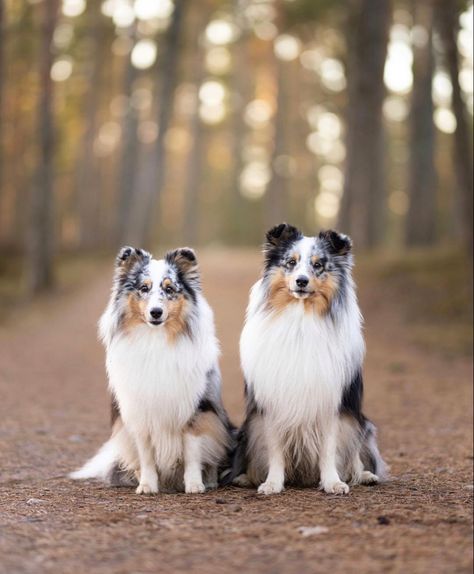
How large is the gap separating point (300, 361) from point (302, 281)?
60 cm

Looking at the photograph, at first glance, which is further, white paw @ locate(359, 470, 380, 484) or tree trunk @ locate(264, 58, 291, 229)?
tree trunk @ locate(264, 58, 291, 229)

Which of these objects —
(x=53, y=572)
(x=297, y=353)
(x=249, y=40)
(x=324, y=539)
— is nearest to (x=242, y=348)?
(x=297, y=353)

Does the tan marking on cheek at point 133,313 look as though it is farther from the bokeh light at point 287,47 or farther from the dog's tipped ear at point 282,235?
the bokeh light at point 287,47

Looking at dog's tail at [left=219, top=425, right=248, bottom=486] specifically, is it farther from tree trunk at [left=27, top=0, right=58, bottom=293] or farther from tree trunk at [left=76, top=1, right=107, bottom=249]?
tree trunk at [left=76, top=1, right=107, bottom=249]

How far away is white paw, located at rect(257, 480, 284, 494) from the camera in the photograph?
6.44 m

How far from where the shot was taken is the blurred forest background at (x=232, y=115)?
21.7 meters

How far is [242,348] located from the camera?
6.67 m

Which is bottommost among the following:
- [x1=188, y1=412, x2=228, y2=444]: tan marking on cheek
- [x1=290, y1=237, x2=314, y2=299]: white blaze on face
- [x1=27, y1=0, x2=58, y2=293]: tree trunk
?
[x1=188, y1=412, x2=228, y2=444]: tan marking on cheek

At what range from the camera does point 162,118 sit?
88.1ft

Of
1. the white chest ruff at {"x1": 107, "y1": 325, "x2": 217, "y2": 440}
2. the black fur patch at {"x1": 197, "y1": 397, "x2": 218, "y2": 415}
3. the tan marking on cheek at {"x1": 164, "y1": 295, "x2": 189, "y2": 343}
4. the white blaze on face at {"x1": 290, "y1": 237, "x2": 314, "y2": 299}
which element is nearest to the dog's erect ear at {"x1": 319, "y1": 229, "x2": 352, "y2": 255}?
the white blaze on face at {"x1": 290, "y1": 237, "x2": 314, "y2": 299}

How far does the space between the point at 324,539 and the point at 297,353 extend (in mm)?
1726

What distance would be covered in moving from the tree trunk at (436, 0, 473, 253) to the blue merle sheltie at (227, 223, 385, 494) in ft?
34.9

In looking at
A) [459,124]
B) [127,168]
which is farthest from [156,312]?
[127,168]

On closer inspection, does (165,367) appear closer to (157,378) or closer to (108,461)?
(157,378)
